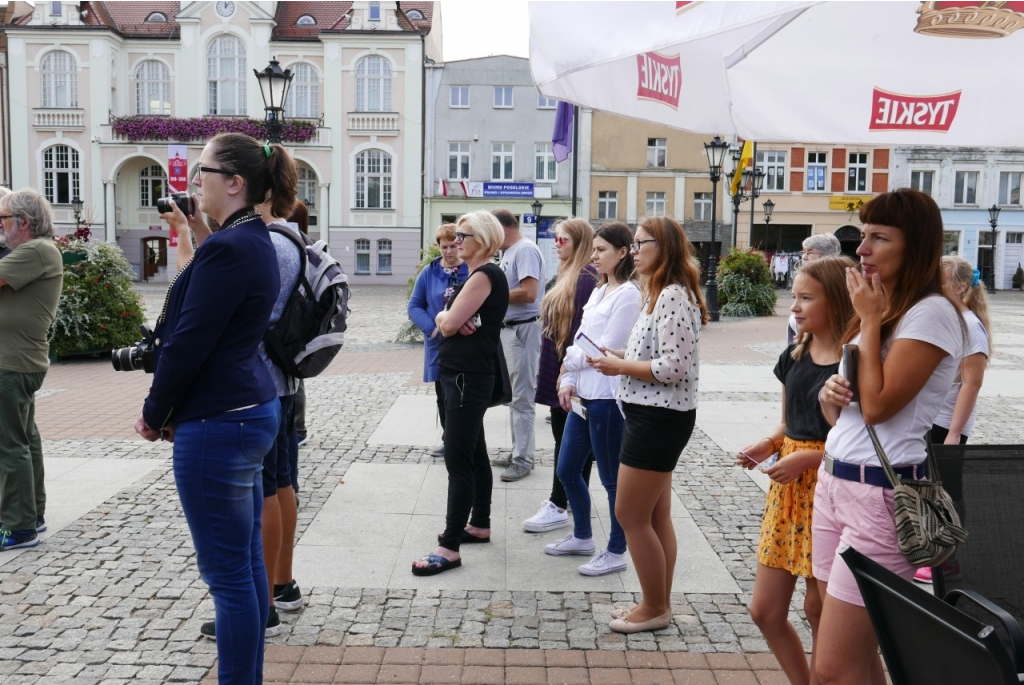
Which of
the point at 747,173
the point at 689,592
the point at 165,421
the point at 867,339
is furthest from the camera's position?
the point at 747,173

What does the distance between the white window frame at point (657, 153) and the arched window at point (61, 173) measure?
2763 cm

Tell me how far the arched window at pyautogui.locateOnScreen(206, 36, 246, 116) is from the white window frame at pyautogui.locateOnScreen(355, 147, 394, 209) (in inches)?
242

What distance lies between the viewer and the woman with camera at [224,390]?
279 centimetres

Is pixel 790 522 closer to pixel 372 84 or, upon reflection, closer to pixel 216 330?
pixel 216 330

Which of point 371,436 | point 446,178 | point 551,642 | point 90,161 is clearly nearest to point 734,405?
point 371,436

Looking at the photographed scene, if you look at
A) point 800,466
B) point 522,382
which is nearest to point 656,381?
point 800,466

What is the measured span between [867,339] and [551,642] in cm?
212

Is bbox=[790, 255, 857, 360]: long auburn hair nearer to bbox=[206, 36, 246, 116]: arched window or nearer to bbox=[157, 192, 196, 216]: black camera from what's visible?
bbox=[157, 192, 196, 216]: black camera

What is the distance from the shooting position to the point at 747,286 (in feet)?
83.3

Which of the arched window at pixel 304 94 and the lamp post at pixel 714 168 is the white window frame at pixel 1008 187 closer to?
the lamp post at pixel 714 168

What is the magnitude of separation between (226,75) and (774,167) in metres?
27.8

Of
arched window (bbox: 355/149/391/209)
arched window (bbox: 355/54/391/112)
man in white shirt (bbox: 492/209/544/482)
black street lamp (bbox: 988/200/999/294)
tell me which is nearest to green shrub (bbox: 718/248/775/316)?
man in white shirt (bbox: 492/209/544/482)

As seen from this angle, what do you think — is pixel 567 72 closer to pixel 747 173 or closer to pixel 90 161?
pixel 747 173

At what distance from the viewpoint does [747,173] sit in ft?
105
